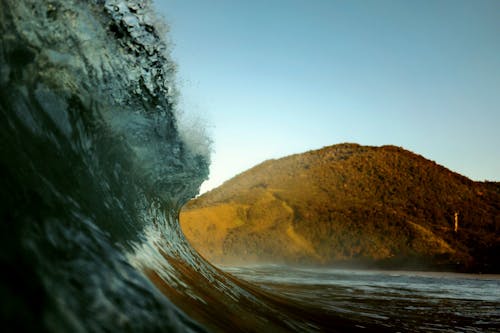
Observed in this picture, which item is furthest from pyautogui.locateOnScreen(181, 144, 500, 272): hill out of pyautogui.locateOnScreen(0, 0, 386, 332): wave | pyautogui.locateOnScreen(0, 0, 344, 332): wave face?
pyautogui.locateOnScreen(0, 0, 344, 332): wave face

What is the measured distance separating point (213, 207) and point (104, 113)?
25698mm

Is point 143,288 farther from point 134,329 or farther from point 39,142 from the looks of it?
point 39,142

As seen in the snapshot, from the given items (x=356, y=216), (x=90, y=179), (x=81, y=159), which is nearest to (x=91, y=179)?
(x=90, y=179)

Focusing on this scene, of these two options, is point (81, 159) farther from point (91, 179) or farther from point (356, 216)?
point (356, 216)

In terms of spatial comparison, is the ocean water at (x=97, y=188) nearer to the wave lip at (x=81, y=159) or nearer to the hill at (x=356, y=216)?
the wave lip at (x=81, y=159)

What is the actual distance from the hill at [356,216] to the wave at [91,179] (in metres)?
18.3

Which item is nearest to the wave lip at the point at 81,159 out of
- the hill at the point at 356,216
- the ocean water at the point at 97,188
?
the ocean water at the point at 97,188

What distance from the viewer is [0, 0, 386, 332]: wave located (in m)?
1.05

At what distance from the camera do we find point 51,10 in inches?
94.5

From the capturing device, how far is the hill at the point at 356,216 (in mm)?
20625

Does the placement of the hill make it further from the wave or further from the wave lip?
the wave lip

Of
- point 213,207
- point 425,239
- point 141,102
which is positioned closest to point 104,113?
point 141,102

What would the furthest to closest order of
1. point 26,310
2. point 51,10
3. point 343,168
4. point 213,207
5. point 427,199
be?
point 343,168 → point 213,207 → point 427,199 → point 51,10 → point 26,310

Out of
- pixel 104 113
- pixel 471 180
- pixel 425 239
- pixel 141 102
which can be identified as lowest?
pixel 425 239
